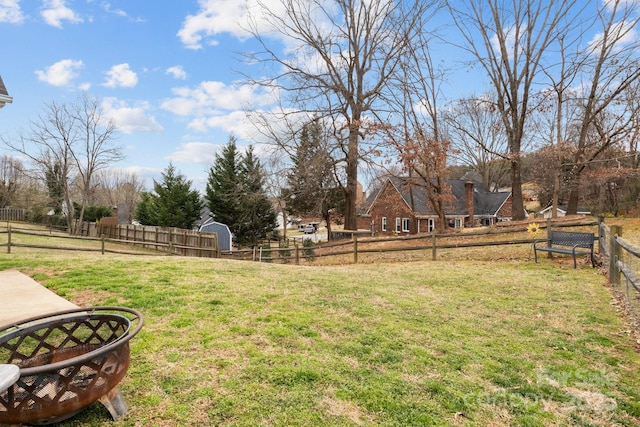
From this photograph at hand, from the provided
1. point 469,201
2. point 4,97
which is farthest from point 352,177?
point 4,97

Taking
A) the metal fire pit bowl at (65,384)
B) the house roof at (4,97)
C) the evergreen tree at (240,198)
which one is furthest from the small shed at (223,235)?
the metal fire pit bowl at (65,384)

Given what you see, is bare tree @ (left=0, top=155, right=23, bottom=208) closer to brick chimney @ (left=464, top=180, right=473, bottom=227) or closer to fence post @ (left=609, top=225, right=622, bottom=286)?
brick chimney @ (left=464, top=180, right=473, bottom=227)

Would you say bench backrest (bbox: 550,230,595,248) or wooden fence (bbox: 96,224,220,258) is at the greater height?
bench backrest (bbox: 550,230,595,248)

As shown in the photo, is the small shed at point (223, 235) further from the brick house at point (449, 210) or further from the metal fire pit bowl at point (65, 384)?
the metal fire pit bowl at point (65, 384)

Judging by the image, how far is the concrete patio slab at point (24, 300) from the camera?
4.04 meters

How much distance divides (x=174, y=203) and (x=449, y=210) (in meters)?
23.4

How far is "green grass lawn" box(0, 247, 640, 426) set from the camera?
8.97ft

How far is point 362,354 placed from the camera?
3.69m

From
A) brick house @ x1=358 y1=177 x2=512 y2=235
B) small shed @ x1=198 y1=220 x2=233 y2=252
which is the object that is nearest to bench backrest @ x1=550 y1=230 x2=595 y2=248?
brick house @ x1=358 y1=177 x2=512 y2=235

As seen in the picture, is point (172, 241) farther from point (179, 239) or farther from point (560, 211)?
point (560, 211)

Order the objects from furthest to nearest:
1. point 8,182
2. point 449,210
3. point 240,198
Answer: point 8,182
point 449,210
point 240,198

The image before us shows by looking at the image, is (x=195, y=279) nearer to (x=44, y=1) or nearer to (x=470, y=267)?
(x=470, y=267)

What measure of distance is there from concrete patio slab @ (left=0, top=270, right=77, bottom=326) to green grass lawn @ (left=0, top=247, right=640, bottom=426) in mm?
394

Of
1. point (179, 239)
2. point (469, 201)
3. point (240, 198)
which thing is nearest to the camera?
point (179, 239)
